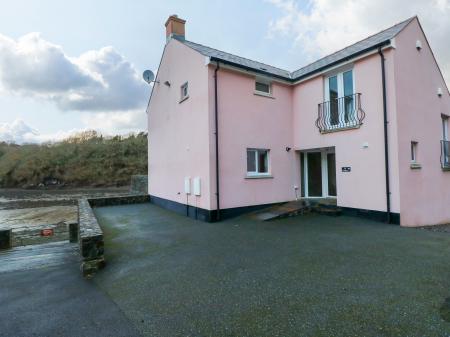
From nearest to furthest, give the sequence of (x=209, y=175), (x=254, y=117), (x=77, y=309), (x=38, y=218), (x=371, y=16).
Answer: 1. (x=77, y=309)
2. (x=209, y=175)
3. (x=254, y=117)
4. (x=371, y=16)
5. (x=38, y=218)

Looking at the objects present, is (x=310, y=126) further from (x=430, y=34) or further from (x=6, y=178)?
(x=6, y=178)

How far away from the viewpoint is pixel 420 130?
819 centimetres

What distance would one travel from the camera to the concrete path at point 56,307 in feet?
8.76

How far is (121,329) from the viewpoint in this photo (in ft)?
8.66

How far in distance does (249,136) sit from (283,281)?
6.05 metres

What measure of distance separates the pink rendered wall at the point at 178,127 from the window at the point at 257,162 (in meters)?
1.83

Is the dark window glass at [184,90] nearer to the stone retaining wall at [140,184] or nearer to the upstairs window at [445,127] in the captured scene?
the stone retaining wall at [140,184]

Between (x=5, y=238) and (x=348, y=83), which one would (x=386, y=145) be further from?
(x=5, y=238)

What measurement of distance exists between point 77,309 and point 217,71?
744 cm

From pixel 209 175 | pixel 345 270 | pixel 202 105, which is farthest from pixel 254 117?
pixel 345 270

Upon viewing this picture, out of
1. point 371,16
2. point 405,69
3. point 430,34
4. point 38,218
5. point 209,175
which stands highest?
point 371,16

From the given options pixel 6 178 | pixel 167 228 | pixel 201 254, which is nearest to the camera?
pixel 201 254

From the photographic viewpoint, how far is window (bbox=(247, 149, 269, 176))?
9.23m

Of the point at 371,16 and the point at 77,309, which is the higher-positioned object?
the point at 371,16
